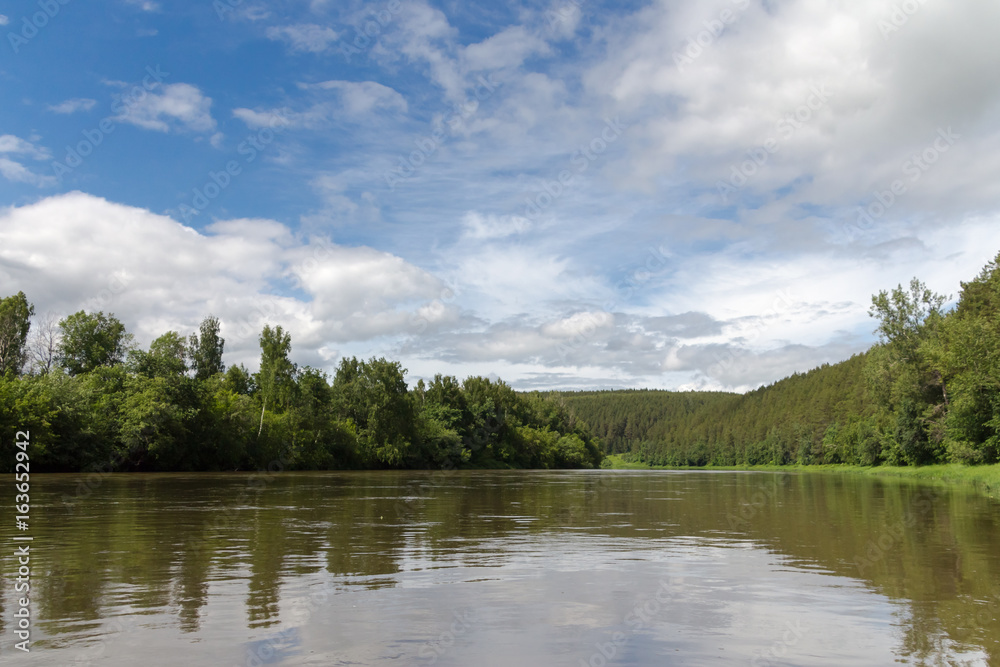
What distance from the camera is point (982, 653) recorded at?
287 inches

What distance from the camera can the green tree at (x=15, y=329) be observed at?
85.0 meters

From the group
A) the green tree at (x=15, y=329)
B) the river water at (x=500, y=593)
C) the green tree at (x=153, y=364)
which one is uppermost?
the green tree at (x=15, y=329)

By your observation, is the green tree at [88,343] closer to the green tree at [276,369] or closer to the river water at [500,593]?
the green tree at [276,369]

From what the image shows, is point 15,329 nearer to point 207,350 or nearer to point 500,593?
point 207,350

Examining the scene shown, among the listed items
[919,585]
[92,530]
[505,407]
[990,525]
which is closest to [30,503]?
[92,530]

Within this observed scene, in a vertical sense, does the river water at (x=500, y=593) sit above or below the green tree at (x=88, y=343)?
below

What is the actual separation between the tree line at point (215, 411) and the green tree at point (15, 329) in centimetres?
16

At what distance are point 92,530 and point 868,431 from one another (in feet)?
328

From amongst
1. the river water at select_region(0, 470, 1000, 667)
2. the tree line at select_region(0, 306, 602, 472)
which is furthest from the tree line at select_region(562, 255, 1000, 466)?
the tree line at select_region(0, 306, 602, 472)

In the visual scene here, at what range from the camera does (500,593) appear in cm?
1040

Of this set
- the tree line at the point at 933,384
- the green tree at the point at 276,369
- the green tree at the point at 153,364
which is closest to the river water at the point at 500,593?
the tree line at the point at 933,384

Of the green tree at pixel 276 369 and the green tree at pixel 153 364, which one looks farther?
the green tree at pixel 276 369

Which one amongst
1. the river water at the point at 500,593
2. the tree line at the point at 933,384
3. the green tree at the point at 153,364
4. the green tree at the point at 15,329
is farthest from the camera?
the green tree at the point at 15,329

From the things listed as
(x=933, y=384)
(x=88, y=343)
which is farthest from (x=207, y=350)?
(x=933, y=384)
